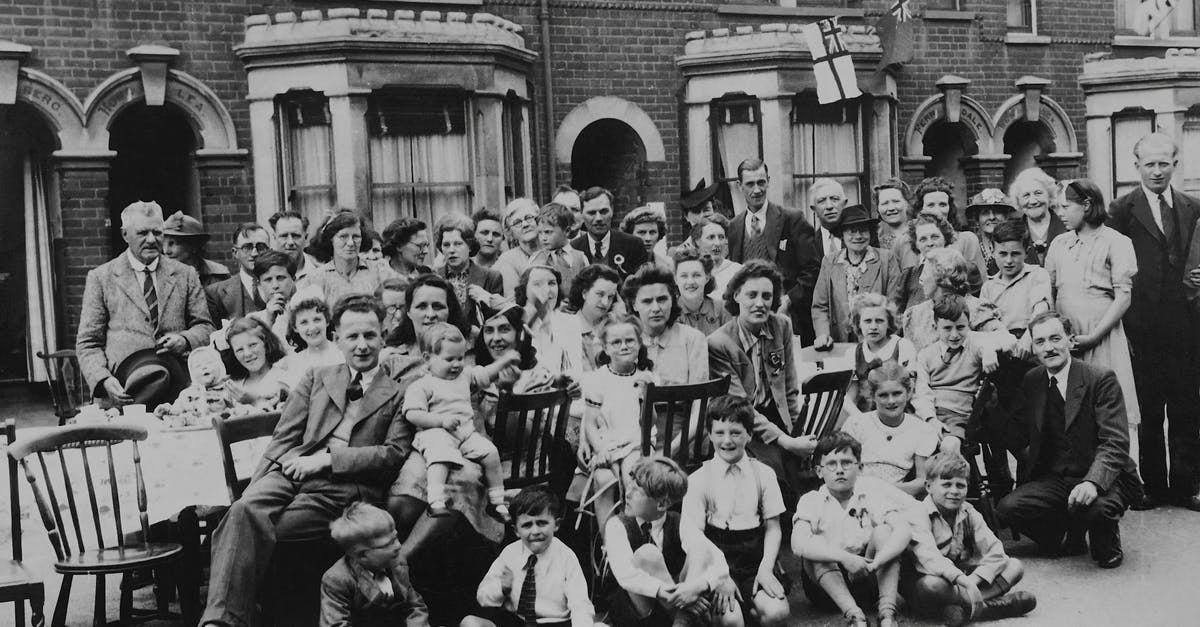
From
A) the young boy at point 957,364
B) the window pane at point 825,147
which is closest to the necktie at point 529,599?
the young boy at point 957,364

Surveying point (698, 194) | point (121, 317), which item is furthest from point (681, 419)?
point (698, 194)

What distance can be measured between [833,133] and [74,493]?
32.5ft

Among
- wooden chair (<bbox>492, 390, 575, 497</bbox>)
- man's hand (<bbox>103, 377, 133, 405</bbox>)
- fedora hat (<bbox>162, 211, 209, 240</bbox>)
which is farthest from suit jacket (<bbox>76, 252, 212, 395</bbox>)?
wooden chair (<bbox>492, 390, 575, 497</bbox>)

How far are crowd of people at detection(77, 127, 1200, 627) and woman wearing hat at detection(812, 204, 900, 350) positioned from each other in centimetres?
2

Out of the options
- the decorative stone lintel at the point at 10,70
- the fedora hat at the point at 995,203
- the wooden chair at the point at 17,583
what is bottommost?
the wooden chair at the point at 17,583

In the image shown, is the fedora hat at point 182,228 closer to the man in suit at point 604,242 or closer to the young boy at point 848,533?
the man in suit at point 604,242

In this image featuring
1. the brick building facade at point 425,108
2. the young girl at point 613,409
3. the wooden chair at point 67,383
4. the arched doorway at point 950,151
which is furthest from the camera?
the arched doorway at point 950,151

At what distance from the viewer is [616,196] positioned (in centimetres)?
1383

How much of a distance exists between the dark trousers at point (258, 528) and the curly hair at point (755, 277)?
2.16 meters

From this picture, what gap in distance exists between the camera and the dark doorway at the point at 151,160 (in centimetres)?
1188

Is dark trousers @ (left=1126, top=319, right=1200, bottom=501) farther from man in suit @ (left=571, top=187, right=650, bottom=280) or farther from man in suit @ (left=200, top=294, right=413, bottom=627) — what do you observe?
man in suit @ (left=200, top=294, right=413, bottom=627)

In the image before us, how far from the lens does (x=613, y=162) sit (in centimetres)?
1379

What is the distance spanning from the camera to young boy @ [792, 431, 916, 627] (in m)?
5.23

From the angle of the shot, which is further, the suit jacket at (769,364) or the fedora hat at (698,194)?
the fedora hat at (698,194)
